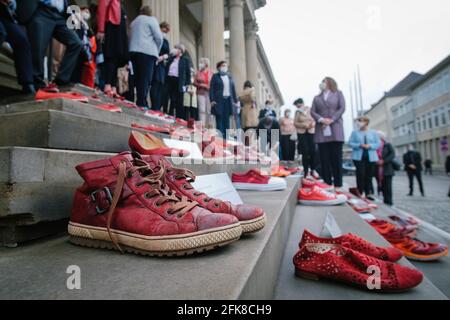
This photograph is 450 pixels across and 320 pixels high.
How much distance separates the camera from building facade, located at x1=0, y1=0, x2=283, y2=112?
27.3 ft

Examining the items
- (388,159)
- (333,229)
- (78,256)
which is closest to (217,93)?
(388,159)

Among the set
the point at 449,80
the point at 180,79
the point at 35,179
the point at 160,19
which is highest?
the point at 449,80

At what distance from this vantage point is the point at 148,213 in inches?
37.5

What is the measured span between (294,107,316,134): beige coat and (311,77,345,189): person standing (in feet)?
4.66

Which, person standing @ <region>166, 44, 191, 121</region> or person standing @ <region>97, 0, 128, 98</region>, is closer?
Answer: person standing @ <region>97, 0, 128, 98</region>

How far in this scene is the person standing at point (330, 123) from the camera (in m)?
4.87

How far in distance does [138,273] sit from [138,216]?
23 cm

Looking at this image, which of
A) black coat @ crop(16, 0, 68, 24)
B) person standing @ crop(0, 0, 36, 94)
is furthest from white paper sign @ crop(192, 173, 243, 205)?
A: black coat @ crop(16, 0, 68, 24)

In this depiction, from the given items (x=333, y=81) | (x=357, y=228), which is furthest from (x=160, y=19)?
(x=357, y=228)

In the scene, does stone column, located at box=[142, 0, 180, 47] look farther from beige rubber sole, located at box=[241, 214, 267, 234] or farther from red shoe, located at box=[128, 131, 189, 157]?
beige rubber sole, located at box=[241, 214, 267, 234]
